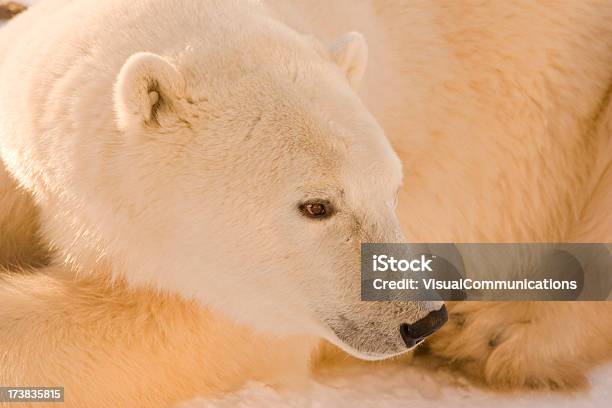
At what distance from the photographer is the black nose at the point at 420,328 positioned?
233 cm

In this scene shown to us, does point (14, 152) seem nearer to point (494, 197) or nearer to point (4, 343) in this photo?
point (4, 343)

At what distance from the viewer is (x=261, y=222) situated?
2.33 metres

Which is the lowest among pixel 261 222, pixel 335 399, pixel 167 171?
pixel 335 399

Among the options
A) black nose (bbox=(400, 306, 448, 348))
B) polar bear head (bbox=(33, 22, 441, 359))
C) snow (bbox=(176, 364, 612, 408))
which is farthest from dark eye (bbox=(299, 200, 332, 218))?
snow (bbox=(176, 364, 612, 408))

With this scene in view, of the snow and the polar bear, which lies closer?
the polar bear

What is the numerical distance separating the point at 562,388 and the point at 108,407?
1612 millimetres

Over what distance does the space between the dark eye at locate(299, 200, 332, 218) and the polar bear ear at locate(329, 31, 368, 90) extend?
532 millimetres

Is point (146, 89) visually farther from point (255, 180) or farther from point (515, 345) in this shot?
point (515, 345)

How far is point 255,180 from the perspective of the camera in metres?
2.30

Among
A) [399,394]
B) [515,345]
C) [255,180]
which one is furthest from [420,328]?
[515,345]

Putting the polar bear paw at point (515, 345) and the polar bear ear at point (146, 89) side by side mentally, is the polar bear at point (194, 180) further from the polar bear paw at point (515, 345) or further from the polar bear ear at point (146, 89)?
the polar bear paw at point (515, 345)

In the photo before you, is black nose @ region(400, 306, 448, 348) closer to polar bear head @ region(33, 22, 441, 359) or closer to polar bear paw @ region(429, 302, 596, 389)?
polar bear head @ region(33, 22, 441, 359)

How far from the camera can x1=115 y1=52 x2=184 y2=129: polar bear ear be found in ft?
7.30

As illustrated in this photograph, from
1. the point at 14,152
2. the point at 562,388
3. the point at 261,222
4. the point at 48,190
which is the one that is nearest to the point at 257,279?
the point at 261,222
